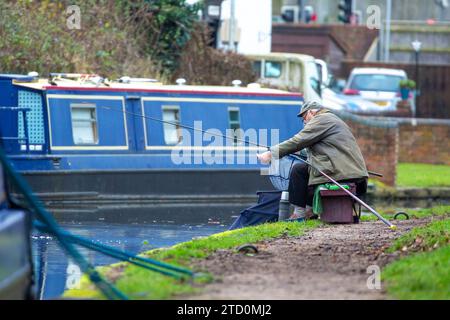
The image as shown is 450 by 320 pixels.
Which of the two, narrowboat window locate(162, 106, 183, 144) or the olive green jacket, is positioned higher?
the olive green jacket

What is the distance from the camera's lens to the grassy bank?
7.95 m

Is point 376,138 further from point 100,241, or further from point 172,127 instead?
point 100,241

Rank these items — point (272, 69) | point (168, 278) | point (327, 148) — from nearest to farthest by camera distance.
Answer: point (168, 278) → point (327, 148) → point (272, 69)

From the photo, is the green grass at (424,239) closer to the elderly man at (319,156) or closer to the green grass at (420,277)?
the green grass at (420,277)

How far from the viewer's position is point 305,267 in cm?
921

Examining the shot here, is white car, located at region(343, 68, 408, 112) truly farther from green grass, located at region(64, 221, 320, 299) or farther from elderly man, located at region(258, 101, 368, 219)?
green grass, located at region(64, 221, 320, 299)

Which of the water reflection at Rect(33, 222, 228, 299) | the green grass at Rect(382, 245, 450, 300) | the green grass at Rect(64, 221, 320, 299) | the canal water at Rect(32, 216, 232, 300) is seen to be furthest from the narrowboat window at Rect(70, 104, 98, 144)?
the green grass at Rect(382, 245, 450, 300)

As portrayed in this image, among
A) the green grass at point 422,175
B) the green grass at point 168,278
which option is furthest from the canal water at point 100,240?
the green grass at point 422,175

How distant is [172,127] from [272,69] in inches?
355

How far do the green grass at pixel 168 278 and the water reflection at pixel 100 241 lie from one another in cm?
105

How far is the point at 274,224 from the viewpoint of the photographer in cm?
1295

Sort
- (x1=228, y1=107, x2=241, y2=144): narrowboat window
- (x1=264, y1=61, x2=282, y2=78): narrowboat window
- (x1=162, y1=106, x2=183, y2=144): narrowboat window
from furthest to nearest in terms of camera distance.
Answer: (x1=264, y1=61, x2=282, y2=78): narrowboat window → (x1=228, y1=107, x2=241, y2=144): narrowboat window → (x1=162, y1=106, x2=183, y2=144): narrowboat window

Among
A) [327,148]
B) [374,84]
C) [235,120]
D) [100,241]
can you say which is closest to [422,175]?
[235,120]

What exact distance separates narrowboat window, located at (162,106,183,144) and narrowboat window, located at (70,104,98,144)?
129 centimetres
